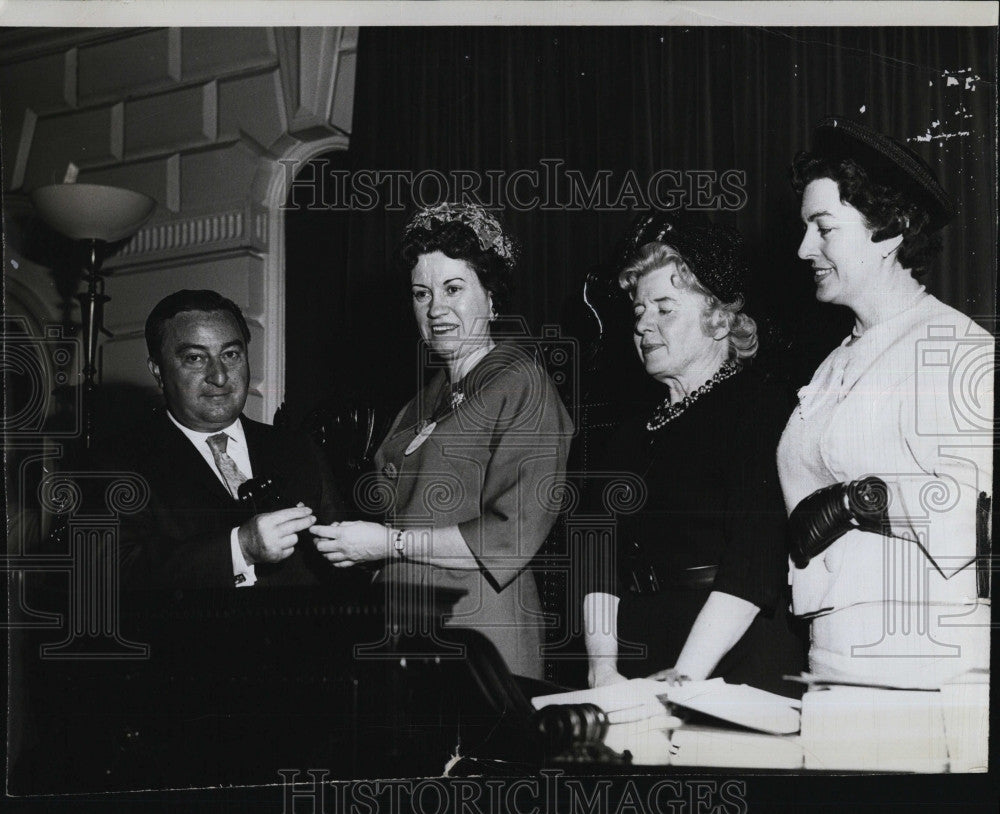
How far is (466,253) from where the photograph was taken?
144 inches

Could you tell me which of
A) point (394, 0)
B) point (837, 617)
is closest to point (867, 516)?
point (837, 617)

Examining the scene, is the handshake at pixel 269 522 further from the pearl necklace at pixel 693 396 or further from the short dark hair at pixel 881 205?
the short dark hair at pixel 881 205

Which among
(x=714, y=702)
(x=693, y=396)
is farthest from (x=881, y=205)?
(x=714, y=702)

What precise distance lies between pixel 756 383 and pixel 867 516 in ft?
1.88

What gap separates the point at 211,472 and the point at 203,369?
354mm

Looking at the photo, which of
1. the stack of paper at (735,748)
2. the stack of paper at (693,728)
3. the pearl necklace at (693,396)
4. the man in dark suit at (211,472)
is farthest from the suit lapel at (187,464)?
the stack of paper at (735,748)

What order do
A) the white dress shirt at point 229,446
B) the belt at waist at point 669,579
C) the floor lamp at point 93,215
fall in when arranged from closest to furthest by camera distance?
the belt at waist at point 669,579, the white dress shirt at point 229,446, the floor lamp at point 93,215

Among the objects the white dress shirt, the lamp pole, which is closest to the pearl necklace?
the white dress shirt

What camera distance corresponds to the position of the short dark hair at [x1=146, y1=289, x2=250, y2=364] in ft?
12.0

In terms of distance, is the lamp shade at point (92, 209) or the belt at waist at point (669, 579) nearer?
the belt at waist at point (669, 579)

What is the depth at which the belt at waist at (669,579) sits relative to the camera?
3.50m

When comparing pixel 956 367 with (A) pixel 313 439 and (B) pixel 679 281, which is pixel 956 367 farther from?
(A) pixel 313 439

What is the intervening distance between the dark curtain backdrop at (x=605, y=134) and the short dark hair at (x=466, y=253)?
5cm

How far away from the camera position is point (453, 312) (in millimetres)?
3654
